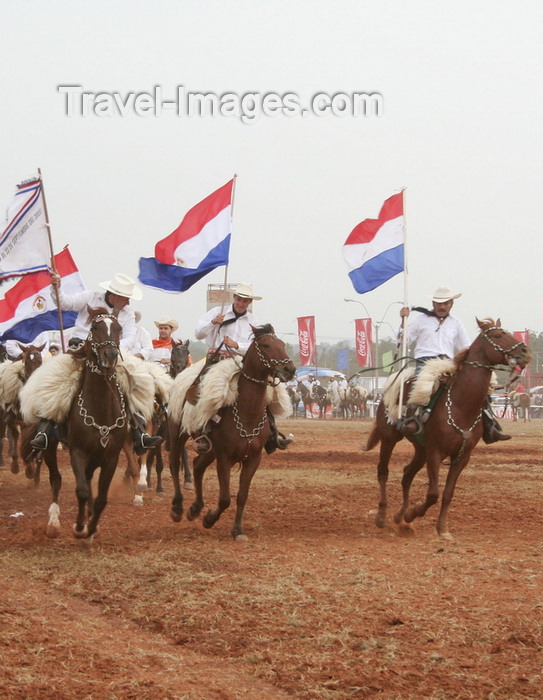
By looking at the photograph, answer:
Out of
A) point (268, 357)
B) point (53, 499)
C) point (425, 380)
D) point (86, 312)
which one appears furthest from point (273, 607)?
point (86, 312)

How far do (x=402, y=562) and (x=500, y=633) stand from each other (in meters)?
2.79

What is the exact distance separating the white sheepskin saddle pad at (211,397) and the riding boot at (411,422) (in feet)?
4.72

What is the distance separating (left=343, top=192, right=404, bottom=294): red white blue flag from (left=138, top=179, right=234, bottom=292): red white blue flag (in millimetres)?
2324

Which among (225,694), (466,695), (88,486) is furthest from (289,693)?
(88,486)

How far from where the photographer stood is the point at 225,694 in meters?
5.45

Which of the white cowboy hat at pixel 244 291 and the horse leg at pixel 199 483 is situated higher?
the white cowboy hat at pixel 244 291

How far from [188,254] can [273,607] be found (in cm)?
668

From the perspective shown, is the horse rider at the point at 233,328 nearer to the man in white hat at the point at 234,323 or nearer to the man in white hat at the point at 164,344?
the man in white hat at the point at 234,323

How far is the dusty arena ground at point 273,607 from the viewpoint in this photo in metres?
5.64

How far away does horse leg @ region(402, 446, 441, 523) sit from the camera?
10.9 metres

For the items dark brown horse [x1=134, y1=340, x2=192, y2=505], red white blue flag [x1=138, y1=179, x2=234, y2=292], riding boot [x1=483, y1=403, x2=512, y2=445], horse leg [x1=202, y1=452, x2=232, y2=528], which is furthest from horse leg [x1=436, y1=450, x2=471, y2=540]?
dark brown horse [x1=134, y1=340, x2=192, y2=505]

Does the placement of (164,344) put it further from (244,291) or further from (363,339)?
(363,339)

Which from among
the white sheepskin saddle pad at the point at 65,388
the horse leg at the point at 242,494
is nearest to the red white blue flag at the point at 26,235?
the white sheepskin saddle pad at the point at 65,388

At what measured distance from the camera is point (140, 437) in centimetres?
1060
